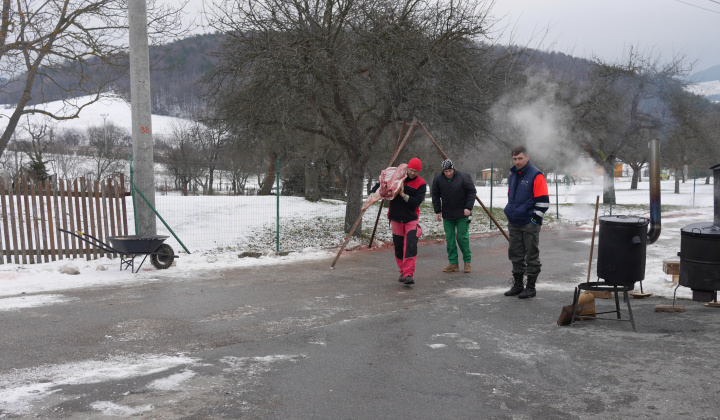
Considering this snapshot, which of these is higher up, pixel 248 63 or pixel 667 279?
pixel 248 63

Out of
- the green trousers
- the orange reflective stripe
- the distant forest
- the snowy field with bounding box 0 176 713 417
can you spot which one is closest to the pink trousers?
the green trousers

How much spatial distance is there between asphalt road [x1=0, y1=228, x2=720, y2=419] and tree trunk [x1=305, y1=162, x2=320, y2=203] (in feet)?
44.5

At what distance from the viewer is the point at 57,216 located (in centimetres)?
995

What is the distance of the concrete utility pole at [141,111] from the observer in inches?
402

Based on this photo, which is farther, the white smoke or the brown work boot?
the white smoke

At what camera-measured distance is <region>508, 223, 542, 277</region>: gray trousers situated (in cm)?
734

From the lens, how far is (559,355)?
5.02 m

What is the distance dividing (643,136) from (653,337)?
54.3 ft

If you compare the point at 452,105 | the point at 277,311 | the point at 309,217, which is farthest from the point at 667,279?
the point at 309,217

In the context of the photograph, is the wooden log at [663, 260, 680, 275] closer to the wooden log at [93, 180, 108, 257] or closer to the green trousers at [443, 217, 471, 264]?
the green trousers at [443, 217, 471, 264]

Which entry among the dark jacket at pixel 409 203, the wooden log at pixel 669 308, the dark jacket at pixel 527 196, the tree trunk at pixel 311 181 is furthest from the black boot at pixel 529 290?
the tree trunk at pixel 311 181

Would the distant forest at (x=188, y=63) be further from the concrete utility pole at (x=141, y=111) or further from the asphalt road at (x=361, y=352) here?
the asphalt road at (x=361, y=352)

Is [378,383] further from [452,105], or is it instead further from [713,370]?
[452,105]

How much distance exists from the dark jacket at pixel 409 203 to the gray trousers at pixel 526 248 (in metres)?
1.49
